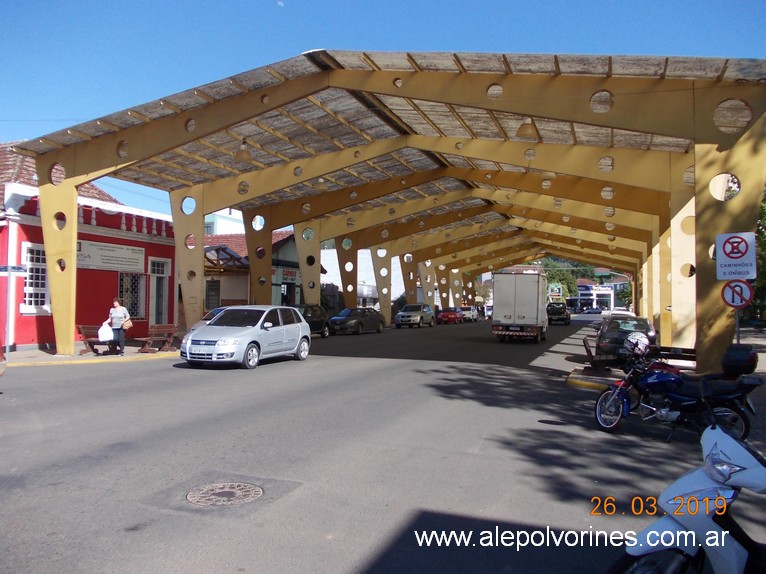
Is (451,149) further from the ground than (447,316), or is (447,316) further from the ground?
(451,149)

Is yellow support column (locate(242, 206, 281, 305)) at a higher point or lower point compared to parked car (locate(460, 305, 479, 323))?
higher

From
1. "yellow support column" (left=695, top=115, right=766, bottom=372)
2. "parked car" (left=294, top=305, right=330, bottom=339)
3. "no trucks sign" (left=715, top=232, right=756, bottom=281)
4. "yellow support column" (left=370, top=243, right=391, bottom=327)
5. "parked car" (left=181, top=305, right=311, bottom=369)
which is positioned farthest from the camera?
"yellow support column" (left=370, top=243, right=391, bottom=327)

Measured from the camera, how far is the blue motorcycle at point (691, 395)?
25.6 ft

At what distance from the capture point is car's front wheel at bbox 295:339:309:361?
59.9 feet

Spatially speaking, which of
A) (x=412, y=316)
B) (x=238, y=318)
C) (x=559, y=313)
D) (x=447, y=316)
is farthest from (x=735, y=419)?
(x=447, y=316)

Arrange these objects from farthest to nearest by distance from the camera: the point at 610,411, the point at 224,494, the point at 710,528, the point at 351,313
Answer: the point at 351,313 < the point at 610,411 < the point at 224,494 < the point at 710,528

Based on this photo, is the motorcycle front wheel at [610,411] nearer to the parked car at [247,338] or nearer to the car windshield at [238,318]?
the parked car at [247,338]

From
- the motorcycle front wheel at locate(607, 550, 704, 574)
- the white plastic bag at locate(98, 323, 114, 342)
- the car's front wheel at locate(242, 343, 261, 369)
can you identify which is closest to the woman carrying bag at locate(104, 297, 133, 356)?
the white plastic bag at locate(98, 323, 114, 342)

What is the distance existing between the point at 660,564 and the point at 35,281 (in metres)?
22.5

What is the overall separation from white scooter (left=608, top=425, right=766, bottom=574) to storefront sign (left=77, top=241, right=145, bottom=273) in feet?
75.7

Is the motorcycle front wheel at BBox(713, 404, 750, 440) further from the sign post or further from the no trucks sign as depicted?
the no trucks sign

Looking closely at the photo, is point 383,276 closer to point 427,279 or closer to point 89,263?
point 427,279

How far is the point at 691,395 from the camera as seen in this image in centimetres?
786

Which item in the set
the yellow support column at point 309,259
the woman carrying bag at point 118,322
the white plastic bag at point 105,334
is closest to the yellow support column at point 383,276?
the yellow support column at point 309,259
